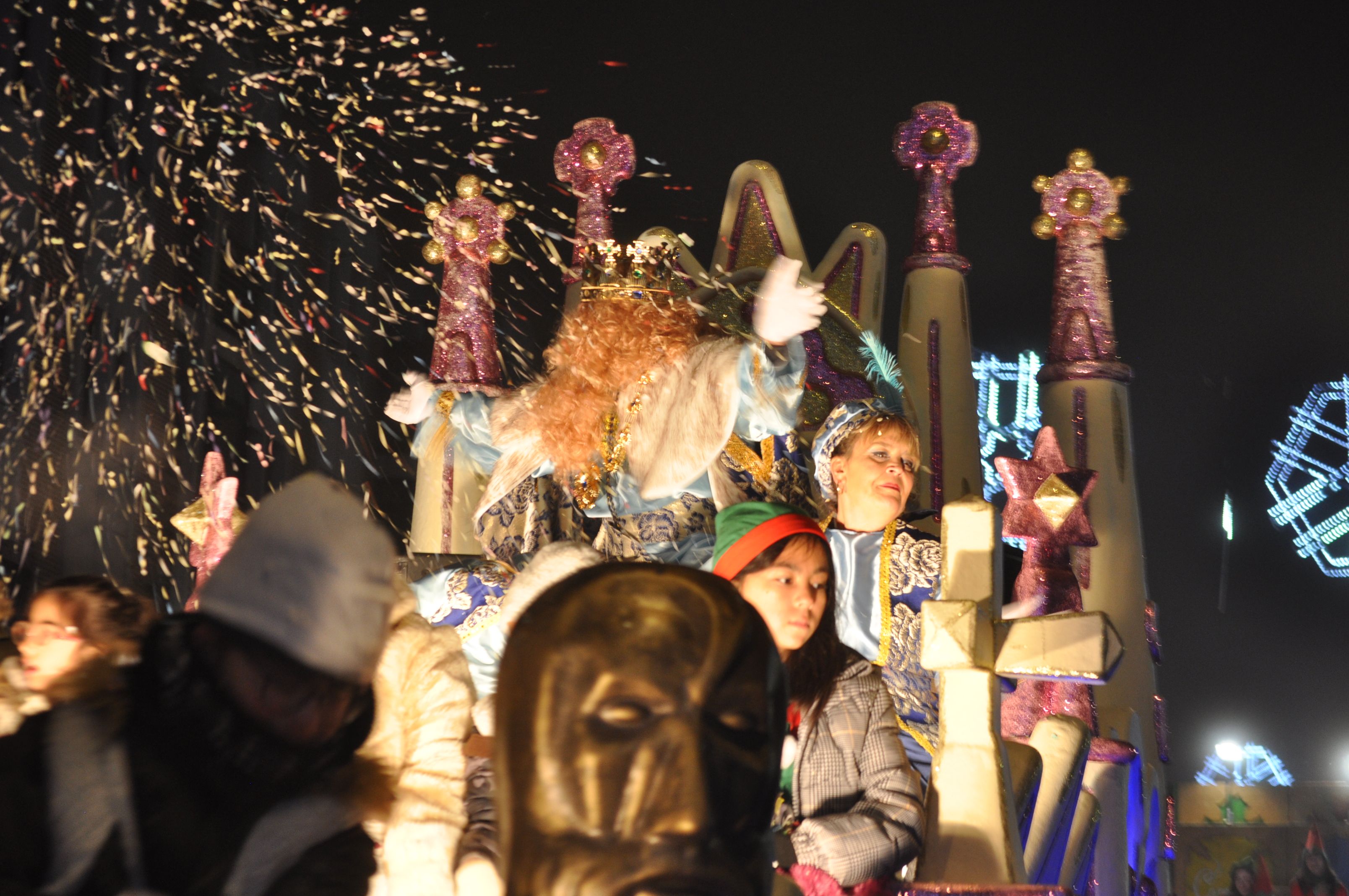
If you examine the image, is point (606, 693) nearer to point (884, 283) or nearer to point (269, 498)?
point (269, 498)

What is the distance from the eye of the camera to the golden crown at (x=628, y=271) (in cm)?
399

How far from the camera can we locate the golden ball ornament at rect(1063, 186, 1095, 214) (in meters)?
5.39

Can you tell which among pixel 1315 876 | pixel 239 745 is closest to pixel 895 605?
pixel 239 745

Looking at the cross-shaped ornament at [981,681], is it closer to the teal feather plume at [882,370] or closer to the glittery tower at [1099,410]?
the teal feather plume at [882,370]

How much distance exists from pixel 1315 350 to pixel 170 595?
6.23 meters

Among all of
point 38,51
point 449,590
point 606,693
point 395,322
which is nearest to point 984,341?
point 395,322

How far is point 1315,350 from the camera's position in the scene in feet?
21.6

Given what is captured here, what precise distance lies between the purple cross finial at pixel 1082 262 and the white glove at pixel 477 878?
3.87 metres

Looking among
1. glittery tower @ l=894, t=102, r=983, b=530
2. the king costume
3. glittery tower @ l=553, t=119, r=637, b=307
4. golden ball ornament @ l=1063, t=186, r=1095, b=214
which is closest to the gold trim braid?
the king costume

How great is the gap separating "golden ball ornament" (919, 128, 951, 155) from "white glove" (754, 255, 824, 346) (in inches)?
86.2

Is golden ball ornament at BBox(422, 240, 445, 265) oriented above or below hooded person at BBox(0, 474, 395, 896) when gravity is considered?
above

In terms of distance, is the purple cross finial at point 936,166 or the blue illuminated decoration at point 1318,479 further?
the blue illuminated decoration at point 1318,479

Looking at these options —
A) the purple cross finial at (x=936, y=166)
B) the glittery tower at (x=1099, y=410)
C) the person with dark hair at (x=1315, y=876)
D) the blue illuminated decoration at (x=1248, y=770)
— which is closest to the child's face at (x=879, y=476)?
the glittery tower at (x=1099, y=410)

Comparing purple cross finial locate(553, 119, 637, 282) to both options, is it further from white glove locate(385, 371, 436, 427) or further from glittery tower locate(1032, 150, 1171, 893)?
glittery tower locate(1032, 150, 1171, 893)
